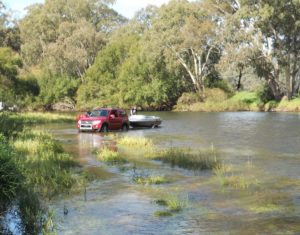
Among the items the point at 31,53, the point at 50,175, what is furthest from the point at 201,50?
the point at 50,175

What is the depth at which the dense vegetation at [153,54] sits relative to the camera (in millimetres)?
60656

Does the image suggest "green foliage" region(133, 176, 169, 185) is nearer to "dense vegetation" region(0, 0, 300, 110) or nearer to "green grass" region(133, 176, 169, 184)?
"green grass" region(133, 176, 169, 184)

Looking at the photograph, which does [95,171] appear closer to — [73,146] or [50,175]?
[50,175]

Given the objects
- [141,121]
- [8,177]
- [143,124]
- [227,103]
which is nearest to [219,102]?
[227,103]

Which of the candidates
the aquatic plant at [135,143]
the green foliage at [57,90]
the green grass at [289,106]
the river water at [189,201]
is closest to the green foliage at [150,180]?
the river water at [189,201]

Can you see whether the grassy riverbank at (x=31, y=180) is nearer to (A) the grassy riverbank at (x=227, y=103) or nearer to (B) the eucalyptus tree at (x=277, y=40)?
(B) the eucalyptus tree at (x=277, y=40)

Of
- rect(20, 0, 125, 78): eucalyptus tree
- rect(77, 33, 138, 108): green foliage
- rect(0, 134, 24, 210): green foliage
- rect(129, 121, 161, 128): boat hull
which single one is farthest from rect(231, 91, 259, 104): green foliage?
rect(0, 134, 24, 210): green foliage

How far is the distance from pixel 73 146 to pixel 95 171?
8.21m

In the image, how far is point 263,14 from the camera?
2292 inches

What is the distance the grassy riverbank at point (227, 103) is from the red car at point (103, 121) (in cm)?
3375

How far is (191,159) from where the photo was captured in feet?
63.5

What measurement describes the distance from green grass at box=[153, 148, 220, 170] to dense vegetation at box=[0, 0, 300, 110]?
31.4m

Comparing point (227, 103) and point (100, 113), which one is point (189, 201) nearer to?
point (100, 113)

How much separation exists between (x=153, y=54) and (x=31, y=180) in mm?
60725
